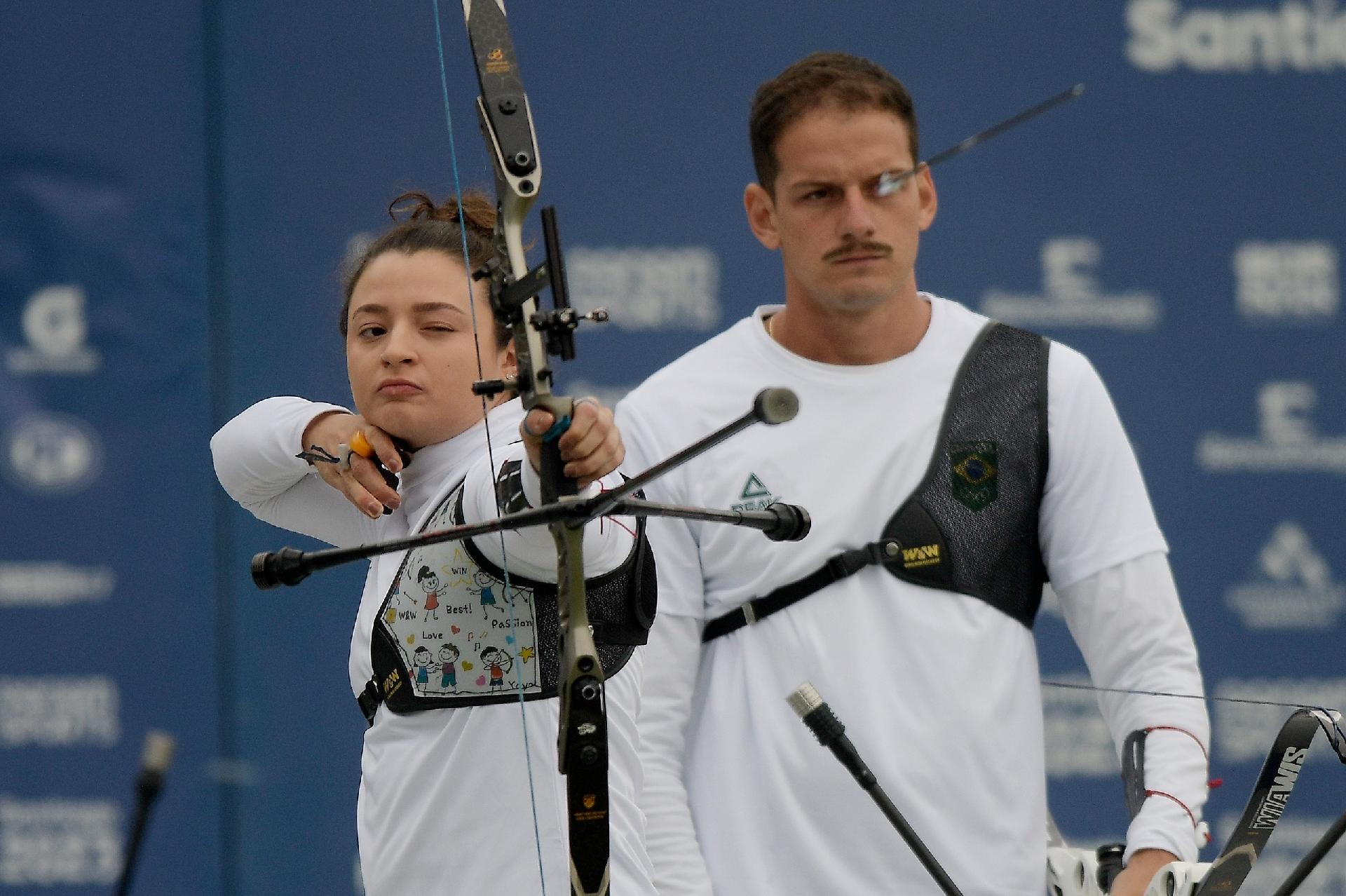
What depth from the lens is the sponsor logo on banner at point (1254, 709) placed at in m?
3.22

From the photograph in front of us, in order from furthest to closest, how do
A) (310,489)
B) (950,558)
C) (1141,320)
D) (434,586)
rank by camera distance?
(1141,320), (950,558), (310,489), (434,586)

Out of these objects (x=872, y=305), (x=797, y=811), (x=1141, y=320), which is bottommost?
(x=797, y=811)

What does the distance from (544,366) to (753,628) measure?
2.72ft

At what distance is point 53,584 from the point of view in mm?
3037

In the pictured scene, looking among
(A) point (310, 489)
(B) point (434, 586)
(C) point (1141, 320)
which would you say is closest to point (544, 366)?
(B) point (434, 586)

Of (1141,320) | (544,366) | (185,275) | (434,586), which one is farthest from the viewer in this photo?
(1141,320)

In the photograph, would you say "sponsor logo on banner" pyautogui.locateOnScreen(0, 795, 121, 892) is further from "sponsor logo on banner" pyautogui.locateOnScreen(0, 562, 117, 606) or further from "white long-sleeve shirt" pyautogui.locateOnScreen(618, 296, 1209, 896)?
"white long-sleeve shirt" pyautogui.locateOnScreen(618, 296, 1209, 896)

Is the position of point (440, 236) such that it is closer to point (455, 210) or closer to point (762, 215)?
point (455, 210)

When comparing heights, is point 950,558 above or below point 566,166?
below

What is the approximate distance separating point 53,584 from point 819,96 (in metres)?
1.64

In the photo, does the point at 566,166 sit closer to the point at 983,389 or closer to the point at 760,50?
the point at 760,50

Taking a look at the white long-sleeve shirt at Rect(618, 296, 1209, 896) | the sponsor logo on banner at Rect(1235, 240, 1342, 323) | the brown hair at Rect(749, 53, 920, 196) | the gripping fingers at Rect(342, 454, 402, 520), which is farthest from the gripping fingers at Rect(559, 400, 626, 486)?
the sponsor logo on banner at Rect(1235, 240, 1342, 323)

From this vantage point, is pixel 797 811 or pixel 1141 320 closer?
pixel 797 811

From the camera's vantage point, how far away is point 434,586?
4.82 feet
